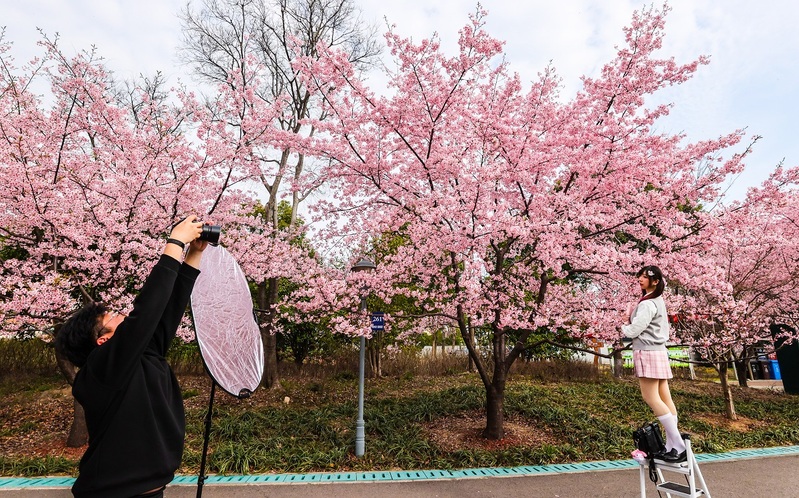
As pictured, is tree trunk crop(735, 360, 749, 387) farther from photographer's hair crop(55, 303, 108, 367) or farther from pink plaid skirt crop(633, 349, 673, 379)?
photographer's hair crop(55, 303, 108, 367)

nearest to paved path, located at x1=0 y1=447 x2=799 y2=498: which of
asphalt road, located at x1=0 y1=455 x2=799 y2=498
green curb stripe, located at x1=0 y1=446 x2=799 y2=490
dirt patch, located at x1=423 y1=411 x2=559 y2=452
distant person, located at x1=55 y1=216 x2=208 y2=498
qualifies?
asphalt road, located at x1=0 y1=455 x2=799 y2=498

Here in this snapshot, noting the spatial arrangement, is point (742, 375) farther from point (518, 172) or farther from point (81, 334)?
point (81, 334)

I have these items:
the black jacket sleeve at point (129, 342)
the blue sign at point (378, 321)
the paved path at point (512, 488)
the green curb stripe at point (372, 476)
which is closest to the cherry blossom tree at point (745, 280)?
the paved path at point (512, 488)

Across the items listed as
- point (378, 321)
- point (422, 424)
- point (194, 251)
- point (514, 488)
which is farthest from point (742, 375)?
point (194, 251)

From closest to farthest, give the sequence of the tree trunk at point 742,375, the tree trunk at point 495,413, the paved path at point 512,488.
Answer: the paved path at point 512,488 → the tree trunk at point 495,413 → the tree trunk at point 742,375

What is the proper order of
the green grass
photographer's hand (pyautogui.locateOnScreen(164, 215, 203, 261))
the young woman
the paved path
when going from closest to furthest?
photographer's hand (pyautogui.locateOnScreen(164, 215, 203, 261)) < the young woman < the paved path < the green grass

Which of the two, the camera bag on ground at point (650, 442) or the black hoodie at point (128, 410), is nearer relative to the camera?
the black hoodie at point (128, 410)

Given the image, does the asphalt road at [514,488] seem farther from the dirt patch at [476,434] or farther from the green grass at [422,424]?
the dirt patch at [476,434]

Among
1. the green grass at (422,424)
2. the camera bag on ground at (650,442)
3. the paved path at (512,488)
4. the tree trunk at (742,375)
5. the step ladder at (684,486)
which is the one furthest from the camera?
the tree trunk at (742,375)

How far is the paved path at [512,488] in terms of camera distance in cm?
487

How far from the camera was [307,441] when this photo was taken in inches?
268

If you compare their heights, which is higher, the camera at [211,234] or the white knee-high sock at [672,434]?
the camera at [211,234]

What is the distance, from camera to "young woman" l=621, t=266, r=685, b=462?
367 cm

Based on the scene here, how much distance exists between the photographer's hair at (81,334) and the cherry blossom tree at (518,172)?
443 cm
